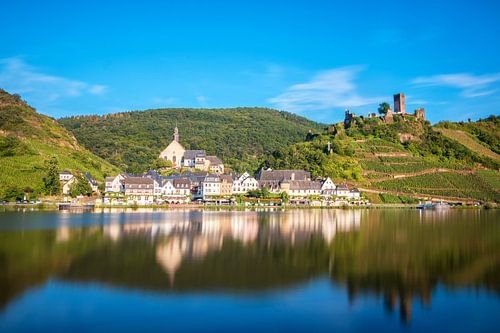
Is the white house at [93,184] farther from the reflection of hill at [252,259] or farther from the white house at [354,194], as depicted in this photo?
the reflection of hill at [252,259]

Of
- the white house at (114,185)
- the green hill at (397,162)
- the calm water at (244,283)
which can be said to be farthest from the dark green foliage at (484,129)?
the calm water at (244,283)

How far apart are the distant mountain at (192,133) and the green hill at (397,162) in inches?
775

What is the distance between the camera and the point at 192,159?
3787 inches

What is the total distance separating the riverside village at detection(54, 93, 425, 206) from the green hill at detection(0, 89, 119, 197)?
594 centimetres

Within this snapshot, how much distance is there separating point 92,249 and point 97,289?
29.0 feet

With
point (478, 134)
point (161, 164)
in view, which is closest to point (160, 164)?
point (161, 164)

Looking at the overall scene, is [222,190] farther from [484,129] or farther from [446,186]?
[484,129]

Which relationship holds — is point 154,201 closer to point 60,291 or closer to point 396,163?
point 396,163

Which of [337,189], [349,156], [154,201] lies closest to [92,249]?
[154,201]

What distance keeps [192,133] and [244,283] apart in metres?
126

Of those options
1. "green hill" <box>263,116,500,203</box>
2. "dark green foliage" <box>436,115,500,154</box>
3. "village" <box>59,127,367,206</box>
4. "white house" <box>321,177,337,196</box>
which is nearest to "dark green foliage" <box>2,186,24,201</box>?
"village" <box>59,127,367,206</box>

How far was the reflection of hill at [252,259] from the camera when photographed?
19.8 m

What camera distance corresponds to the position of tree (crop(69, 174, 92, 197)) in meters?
74.4

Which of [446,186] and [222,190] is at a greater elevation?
[446,186]
